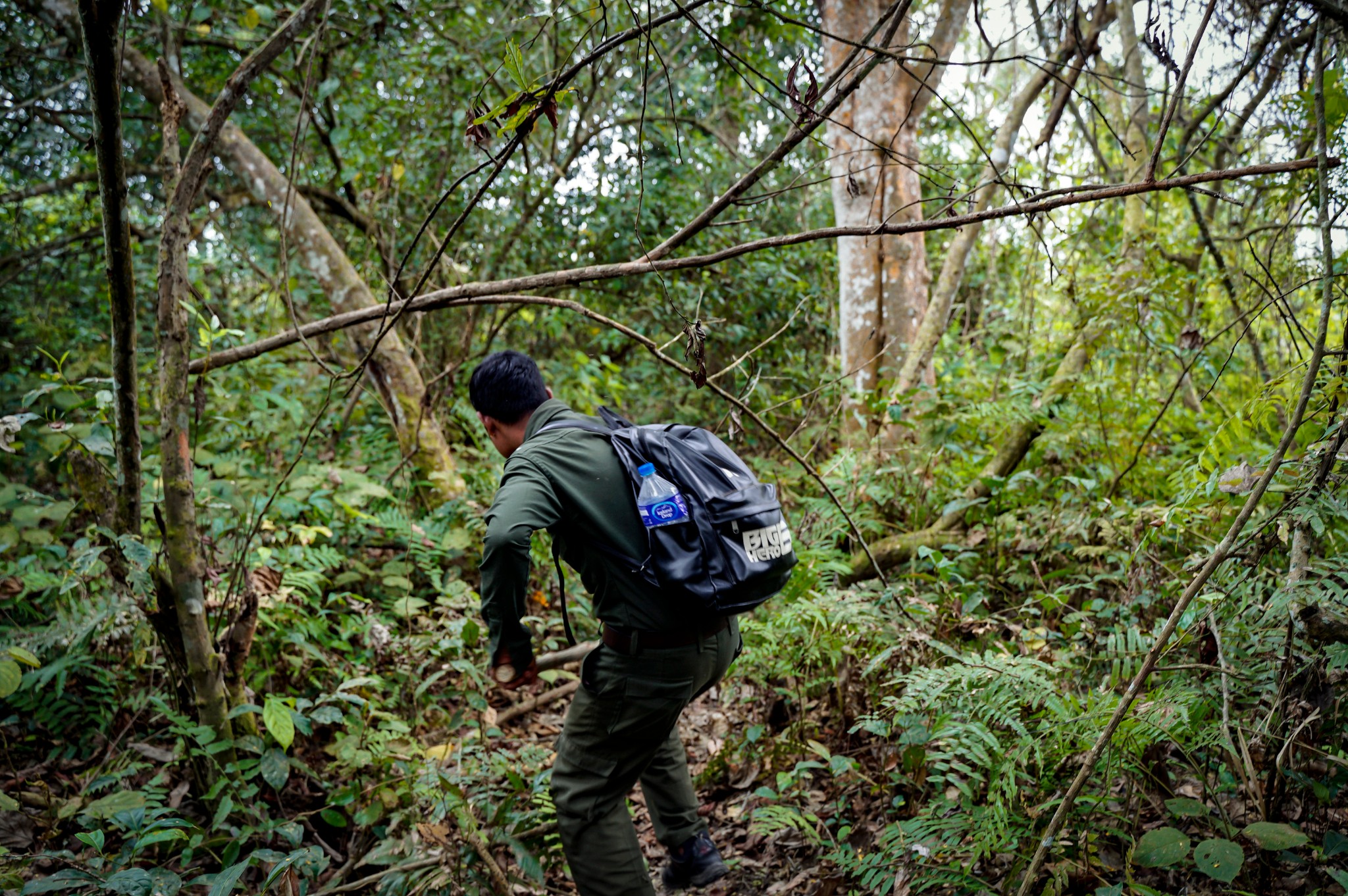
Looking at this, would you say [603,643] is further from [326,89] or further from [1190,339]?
[326,89]

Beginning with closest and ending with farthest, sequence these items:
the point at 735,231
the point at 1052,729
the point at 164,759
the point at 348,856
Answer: the point at 1052,729 → the point at 348,856 → the point at 164,759 → the point at 735,231

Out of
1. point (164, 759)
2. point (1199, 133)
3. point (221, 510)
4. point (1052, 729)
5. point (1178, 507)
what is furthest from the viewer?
point (1199, 133)

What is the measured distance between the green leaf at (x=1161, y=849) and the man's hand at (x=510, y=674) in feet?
6.09

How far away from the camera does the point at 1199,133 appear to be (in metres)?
6.37

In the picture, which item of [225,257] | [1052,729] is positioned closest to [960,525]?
[1052,729]

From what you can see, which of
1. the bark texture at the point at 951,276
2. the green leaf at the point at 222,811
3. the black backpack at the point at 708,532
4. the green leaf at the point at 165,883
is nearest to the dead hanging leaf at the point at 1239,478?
the black backpack at the point at 708,532

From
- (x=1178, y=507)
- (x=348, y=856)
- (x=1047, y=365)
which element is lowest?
(x=348, y=856)

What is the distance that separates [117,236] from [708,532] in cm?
227

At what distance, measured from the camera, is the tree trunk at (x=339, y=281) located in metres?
5.92

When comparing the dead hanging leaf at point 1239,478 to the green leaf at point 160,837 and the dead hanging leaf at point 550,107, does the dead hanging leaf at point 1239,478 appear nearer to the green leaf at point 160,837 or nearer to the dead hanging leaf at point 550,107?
the dead hanging leaf at point 550,107

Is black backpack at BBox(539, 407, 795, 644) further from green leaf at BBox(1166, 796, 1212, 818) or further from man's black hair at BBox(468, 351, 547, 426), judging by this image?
green leaf at BBox(1166, 796, 1212, 818)

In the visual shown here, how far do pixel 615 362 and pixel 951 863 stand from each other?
Result: 7423 mm

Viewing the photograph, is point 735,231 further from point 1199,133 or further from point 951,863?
point 951,863

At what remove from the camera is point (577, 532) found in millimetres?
2666
